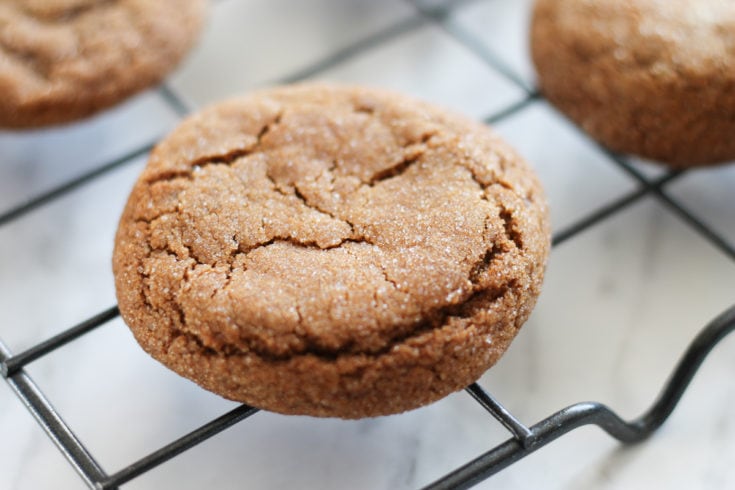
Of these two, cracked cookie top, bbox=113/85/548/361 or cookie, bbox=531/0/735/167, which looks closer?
cracked cookie top, bbox=113/85/548/361

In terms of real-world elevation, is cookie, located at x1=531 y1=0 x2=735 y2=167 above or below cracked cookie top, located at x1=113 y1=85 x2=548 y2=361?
below

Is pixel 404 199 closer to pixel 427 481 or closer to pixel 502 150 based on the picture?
pixel 502 150

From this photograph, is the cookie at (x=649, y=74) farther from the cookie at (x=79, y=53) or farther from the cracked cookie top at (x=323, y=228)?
the cookie at (x=79, y=53)

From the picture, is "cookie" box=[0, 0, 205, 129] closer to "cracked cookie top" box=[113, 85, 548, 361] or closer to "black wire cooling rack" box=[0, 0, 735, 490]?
"black wire cooling rack" box=[0, 0, 735, 490]

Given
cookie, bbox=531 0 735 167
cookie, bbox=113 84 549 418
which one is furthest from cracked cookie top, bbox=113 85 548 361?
cookie, bbox=531 0 735 167

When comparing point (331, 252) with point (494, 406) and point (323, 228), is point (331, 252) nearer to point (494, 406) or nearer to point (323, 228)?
point (323, 228)

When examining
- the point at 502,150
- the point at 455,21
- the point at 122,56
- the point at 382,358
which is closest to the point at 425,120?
the point at 502,150
